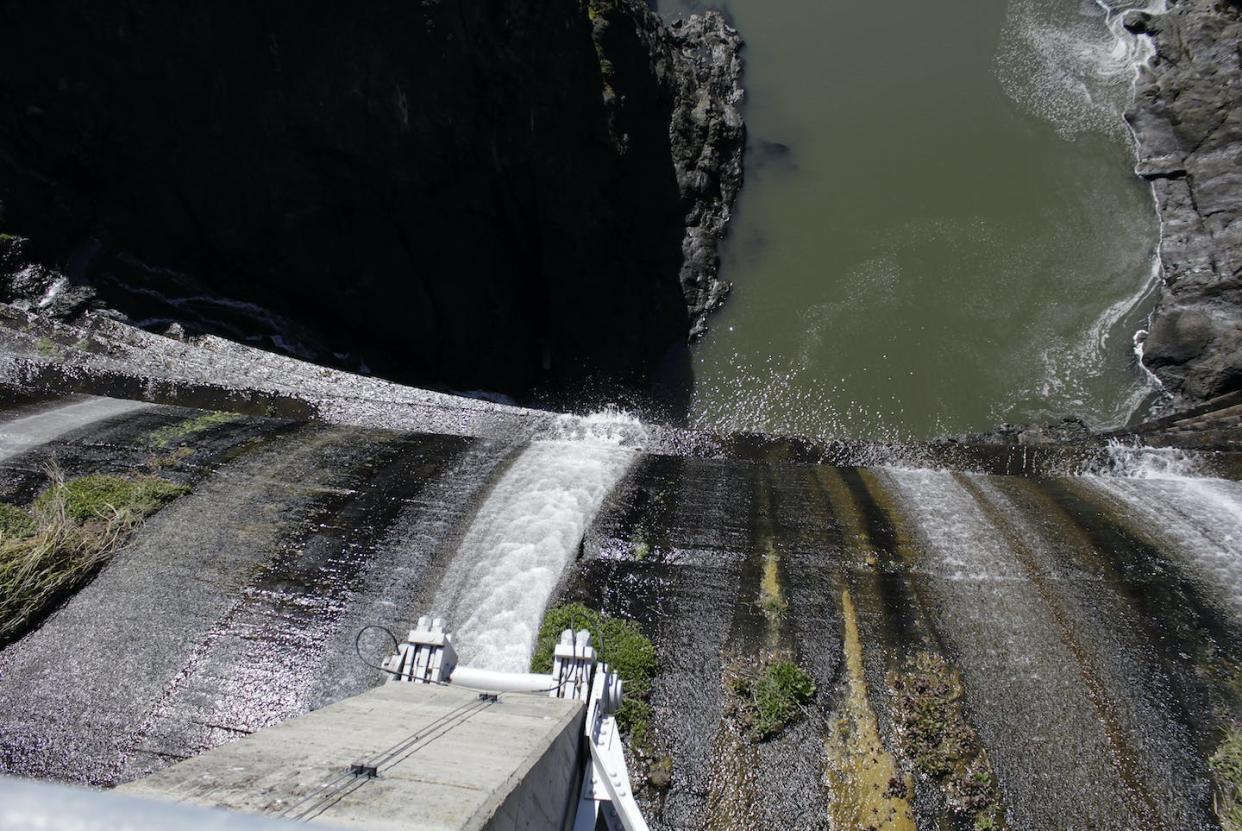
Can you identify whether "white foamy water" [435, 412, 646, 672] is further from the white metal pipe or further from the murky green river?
the murky green river

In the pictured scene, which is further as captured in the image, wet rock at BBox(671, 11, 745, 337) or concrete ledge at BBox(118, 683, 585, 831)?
wet rock at BBox(671, 11, 745, 337)

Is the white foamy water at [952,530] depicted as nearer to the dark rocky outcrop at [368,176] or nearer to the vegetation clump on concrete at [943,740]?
the vegetation clump on concrete at [943,740]

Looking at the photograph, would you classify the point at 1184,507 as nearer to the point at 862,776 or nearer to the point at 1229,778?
the point at 1229,778

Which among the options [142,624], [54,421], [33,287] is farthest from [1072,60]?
[33,287]

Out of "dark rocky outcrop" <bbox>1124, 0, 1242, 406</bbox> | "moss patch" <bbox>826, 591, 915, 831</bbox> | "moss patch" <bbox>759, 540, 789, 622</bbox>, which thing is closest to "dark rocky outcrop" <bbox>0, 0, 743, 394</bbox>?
"moss patch" <bbox>759, 540, 789, 622</bbox>

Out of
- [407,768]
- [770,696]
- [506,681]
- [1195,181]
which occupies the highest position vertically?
[1195,181]

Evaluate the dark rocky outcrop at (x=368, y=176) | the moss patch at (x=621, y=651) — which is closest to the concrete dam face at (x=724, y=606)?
the moss patch at (x=621, y=651)
